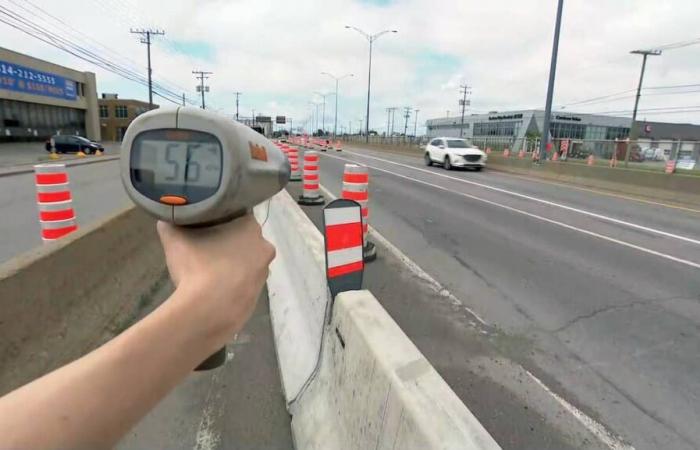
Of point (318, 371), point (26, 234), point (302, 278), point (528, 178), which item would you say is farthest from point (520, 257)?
point (528, 178)

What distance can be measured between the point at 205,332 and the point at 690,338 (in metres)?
4.63

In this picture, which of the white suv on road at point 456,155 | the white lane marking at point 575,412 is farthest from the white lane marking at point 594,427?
the white suv on road at point 456,155

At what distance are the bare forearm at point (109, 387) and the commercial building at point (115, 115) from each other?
7223 centimetres

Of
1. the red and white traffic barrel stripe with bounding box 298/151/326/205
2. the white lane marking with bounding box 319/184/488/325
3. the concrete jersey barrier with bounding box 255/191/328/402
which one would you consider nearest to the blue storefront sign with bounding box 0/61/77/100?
the red and white traffic barrel stripe with bounding box 298/151/326/205

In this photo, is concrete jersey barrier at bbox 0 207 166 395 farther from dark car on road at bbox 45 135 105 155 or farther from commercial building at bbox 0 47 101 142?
commercial building at bbox 0 47 101 142

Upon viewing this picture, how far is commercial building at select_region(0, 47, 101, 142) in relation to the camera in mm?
37031

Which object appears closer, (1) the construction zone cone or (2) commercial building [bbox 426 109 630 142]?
(1) the construction zone cone

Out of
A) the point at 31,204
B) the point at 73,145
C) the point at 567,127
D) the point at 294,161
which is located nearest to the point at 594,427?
the point at 31,204

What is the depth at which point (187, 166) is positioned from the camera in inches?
45.7

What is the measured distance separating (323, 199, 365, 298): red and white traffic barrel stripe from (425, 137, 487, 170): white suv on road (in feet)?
63.6

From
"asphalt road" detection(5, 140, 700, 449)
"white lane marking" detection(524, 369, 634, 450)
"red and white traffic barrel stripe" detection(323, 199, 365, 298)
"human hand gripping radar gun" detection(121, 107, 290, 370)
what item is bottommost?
"white lane marking" detection(524, 369, 634, 450)

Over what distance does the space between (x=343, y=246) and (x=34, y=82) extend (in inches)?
1984

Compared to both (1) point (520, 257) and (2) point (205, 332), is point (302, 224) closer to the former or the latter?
(2) point (205, 332)

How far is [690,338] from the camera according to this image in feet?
12.8
